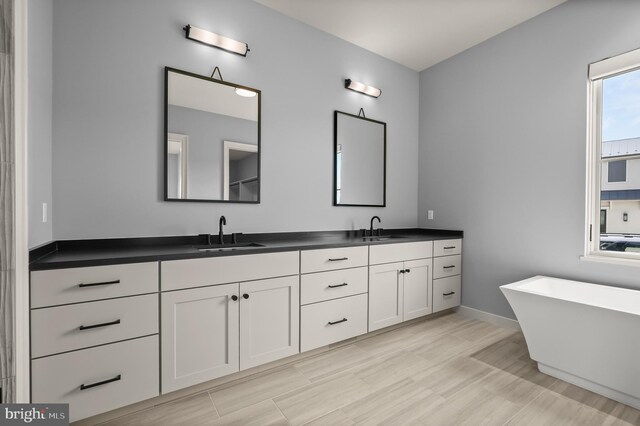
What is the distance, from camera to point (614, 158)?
2416 millimetres

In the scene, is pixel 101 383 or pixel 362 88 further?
pixel 362 88

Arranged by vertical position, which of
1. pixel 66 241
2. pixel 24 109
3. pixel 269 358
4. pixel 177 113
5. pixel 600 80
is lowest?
pixel 269 358

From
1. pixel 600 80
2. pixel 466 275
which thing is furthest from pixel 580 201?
pixel 466 275

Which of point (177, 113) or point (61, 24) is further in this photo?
point (177, 113)

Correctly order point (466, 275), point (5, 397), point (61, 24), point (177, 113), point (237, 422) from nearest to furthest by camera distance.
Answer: point (5, 397)
point (237, 422)
point (61, 24)
point (177, 113)
point (466, 275)

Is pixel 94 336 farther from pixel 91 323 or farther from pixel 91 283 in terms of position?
pixel 91 283

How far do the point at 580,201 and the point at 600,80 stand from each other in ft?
3.28

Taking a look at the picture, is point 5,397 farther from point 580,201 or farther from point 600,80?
point 600,80

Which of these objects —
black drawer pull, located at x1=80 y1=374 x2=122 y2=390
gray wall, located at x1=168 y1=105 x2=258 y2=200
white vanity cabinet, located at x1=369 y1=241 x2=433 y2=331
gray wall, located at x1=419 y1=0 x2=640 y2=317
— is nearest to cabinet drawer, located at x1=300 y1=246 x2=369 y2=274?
white vanity cabinet, located at x1=369 y1=241 x2=433 y2=331

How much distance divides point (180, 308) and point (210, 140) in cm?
129

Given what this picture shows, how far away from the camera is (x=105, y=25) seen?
1.98 metres

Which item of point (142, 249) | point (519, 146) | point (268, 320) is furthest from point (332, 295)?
point (519, 146)

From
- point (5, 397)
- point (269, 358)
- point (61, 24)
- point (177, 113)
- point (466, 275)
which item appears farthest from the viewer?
point (466, 275)

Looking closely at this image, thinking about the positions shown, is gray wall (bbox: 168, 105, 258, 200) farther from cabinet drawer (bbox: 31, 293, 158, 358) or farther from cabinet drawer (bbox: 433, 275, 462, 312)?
cabinet drawer (bbox: 433, 275, 462, 312)
